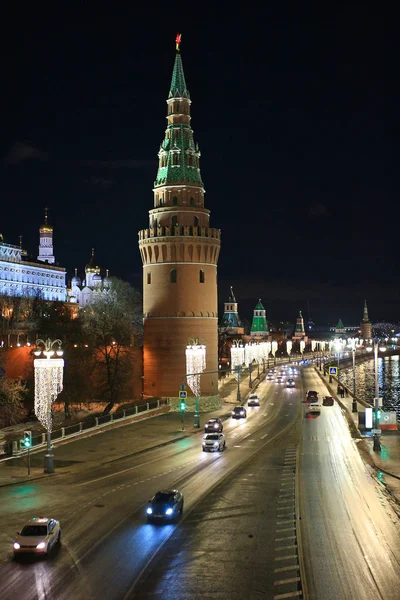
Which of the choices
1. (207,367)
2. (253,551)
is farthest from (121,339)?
(253,551)

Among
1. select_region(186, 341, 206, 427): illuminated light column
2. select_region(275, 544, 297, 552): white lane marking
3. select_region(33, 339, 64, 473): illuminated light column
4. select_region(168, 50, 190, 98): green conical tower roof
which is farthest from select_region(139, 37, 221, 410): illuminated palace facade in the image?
select_region(275, 544, 297, 552): white lane marking

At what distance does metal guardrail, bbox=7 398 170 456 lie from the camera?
47656 mm

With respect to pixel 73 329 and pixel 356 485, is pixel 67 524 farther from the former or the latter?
pixel 73 329

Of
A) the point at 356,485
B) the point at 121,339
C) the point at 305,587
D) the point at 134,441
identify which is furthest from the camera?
the point at 121,339

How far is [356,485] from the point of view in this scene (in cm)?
3612

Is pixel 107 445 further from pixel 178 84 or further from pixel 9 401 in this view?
pixel 178 84

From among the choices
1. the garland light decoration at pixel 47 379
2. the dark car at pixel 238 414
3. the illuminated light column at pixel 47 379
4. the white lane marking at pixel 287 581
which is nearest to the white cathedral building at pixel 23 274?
the dark car at pixel 238 414

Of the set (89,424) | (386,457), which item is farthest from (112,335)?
(386,457)

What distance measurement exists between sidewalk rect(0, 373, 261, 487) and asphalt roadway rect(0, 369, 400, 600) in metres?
0.32

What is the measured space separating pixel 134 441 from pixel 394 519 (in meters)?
26.7

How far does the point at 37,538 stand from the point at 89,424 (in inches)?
1270

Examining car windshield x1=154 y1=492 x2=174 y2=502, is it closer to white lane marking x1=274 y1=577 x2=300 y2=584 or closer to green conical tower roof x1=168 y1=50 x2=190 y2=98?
white lane marking x1=274 y1=577 x2=300 y2=584

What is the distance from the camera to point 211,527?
27.9 m

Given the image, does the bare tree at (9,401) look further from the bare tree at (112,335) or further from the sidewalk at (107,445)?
the bare tree at (112,335)
